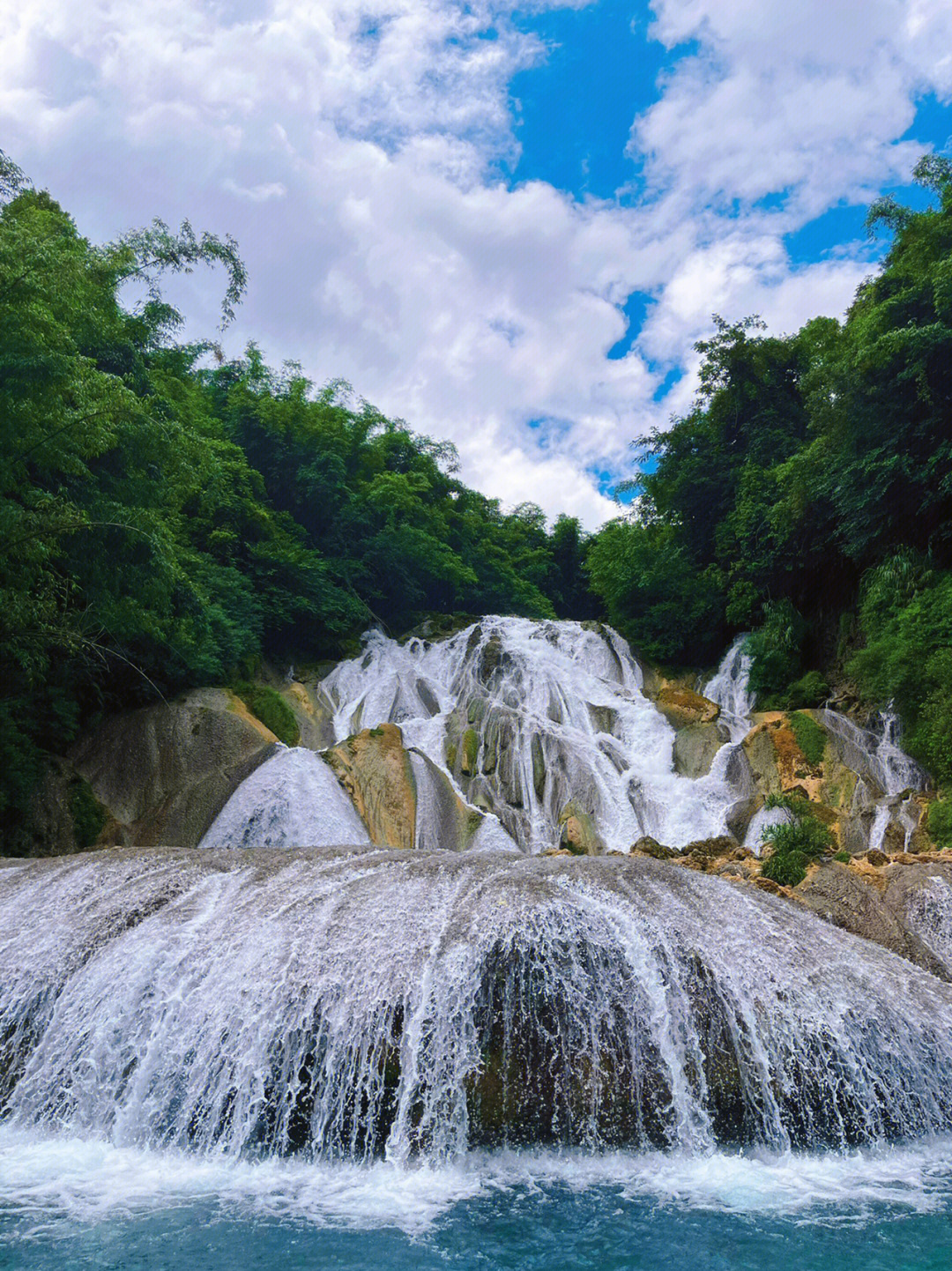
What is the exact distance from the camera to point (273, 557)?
73.3 feet

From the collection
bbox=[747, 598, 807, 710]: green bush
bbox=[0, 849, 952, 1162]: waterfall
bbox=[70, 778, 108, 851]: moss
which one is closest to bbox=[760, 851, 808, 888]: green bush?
bbox=[0, 849, 952, 1162]: waterfall

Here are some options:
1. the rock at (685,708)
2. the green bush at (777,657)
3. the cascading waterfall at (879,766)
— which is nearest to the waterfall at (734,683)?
the green bush at (777,657)

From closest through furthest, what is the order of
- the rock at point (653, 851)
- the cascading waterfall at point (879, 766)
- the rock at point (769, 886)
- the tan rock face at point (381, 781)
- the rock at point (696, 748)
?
the rock at point (769, 886) < the rock at point (653, 851) < the cascading waterfall at point (879, 766) < the tan rock face at point (381, 781) < the rock at point (696, 748)

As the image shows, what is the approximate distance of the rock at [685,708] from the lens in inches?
692

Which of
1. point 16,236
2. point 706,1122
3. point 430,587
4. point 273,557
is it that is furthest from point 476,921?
point 430,587

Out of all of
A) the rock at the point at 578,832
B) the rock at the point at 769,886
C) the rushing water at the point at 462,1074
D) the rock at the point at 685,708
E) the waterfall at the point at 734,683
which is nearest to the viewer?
the rushing water at the point at 462,1074

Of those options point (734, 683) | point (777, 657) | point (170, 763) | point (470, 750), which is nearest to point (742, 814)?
point (470, 750)

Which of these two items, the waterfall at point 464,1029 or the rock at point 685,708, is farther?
the rock at point 685,708

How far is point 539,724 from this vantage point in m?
16.5

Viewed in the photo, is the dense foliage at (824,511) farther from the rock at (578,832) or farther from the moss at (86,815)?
the moss at (86,815)

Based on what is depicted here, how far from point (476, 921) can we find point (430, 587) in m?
26.3

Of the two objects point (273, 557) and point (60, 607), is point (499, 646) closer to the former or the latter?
point (273, 557)

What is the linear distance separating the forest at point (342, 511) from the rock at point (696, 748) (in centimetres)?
298

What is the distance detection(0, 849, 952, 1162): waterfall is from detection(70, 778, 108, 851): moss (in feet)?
25.3
